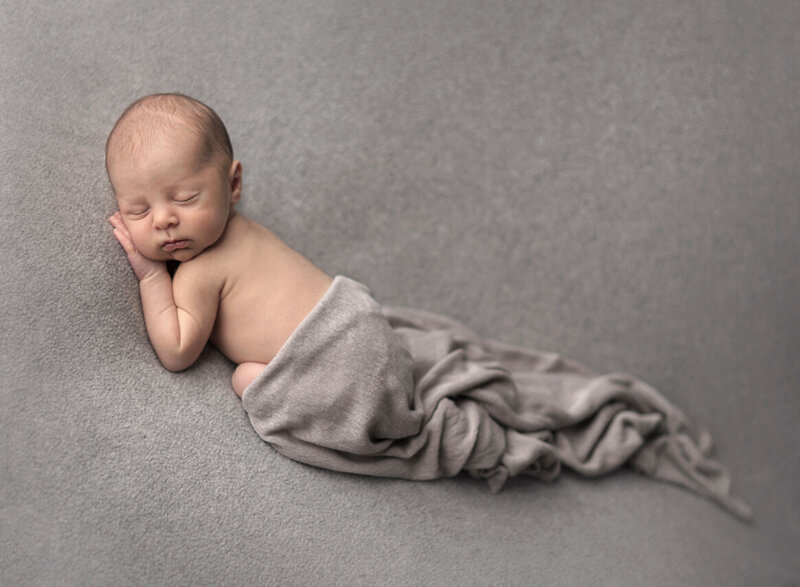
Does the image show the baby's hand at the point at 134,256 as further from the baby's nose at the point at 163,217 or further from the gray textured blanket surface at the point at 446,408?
the gray textured blanket surface at the point at 446,408

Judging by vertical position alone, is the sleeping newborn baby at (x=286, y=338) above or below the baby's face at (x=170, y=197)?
below

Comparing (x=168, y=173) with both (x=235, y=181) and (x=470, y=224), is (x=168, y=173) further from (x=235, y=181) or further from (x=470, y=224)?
(x=470, y=224)

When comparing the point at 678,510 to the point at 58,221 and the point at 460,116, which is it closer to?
the point at 460,116

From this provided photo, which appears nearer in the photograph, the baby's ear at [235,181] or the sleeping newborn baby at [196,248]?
the sleeping newborn baby at [196,248]

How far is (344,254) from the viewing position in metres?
1.47

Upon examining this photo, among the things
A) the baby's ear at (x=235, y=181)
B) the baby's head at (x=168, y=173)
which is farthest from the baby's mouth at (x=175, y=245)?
the baby's ear at (x=235, y=181)

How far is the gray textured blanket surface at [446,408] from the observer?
3.45 ft

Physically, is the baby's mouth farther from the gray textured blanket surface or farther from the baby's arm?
the gray textured blanket surface

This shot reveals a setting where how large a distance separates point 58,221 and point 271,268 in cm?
30

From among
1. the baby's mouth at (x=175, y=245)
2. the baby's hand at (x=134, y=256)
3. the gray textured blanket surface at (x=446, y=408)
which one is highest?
the baby's mouth at (x=175, y=245)

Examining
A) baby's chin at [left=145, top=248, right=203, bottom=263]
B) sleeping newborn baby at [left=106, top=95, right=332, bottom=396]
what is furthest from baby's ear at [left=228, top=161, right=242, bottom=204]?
baby's chin at [left=145, top=248, right=203, bottom=263]

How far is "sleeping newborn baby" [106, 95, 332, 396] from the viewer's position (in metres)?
0.97

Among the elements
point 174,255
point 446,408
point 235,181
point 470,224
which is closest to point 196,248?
point 174,255

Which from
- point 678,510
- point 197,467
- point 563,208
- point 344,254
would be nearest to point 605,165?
point 563,208
